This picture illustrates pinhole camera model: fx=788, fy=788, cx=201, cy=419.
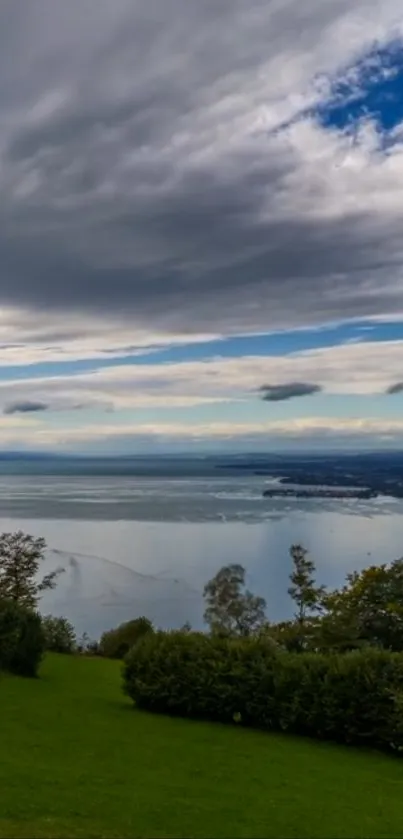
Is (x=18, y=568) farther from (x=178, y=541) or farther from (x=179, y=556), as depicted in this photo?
(x=178, y=541)

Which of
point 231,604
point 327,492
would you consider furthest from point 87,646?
point 327,492

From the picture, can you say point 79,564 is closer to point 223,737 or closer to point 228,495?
point 223,737

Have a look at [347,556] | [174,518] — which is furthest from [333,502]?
[347,556]

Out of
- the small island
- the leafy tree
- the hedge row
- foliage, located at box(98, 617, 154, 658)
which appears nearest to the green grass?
the hedge row

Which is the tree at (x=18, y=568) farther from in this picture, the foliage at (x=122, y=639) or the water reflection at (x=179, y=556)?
the water reflection at (x=179, y=556)

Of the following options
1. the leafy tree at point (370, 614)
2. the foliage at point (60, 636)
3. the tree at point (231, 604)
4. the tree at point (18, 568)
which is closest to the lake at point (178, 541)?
the tree at point (231, 604)

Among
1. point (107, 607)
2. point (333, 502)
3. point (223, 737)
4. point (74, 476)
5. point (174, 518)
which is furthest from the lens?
point (74, 476)
